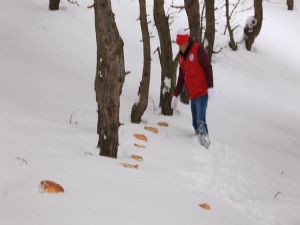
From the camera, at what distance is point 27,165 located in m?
4.86

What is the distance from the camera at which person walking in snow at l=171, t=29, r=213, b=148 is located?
7.75 meters

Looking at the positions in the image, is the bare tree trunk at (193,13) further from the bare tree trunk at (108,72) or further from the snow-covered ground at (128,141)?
the bare tree trunk at (108,72)

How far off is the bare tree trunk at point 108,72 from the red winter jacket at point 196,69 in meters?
2.36

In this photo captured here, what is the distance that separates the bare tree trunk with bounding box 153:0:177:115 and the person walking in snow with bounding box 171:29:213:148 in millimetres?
950

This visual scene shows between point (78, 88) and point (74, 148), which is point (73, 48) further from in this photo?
point (74, 148)

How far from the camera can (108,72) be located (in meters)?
5.64

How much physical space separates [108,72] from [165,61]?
368cm

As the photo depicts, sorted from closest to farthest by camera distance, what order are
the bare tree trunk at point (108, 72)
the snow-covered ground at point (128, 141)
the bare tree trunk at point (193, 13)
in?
the snow-covered ground at point (128, 141) < the bare tree trunk at point (108, 72) < the bare tree trunk at point (193, 13)

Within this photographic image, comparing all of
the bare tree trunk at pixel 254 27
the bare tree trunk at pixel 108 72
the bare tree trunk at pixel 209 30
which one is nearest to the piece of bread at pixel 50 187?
the bare tree trunk at pixel 108 72

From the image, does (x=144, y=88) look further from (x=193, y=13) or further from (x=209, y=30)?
(x=209, y=30)

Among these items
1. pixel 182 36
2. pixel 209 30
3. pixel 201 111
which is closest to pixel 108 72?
pixel 182 36

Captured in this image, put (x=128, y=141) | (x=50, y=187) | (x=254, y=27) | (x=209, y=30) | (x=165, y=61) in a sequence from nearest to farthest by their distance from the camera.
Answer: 1. (x=50, y=187)
2. (x=128, y=141)
3. (x=165, y=61)
4. (x=209, y=30)
5. (x=254, y=27)

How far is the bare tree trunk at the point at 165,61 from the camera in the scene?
916cm

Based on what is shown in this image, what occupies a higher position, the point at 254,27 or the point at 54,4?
the point at 54,4
